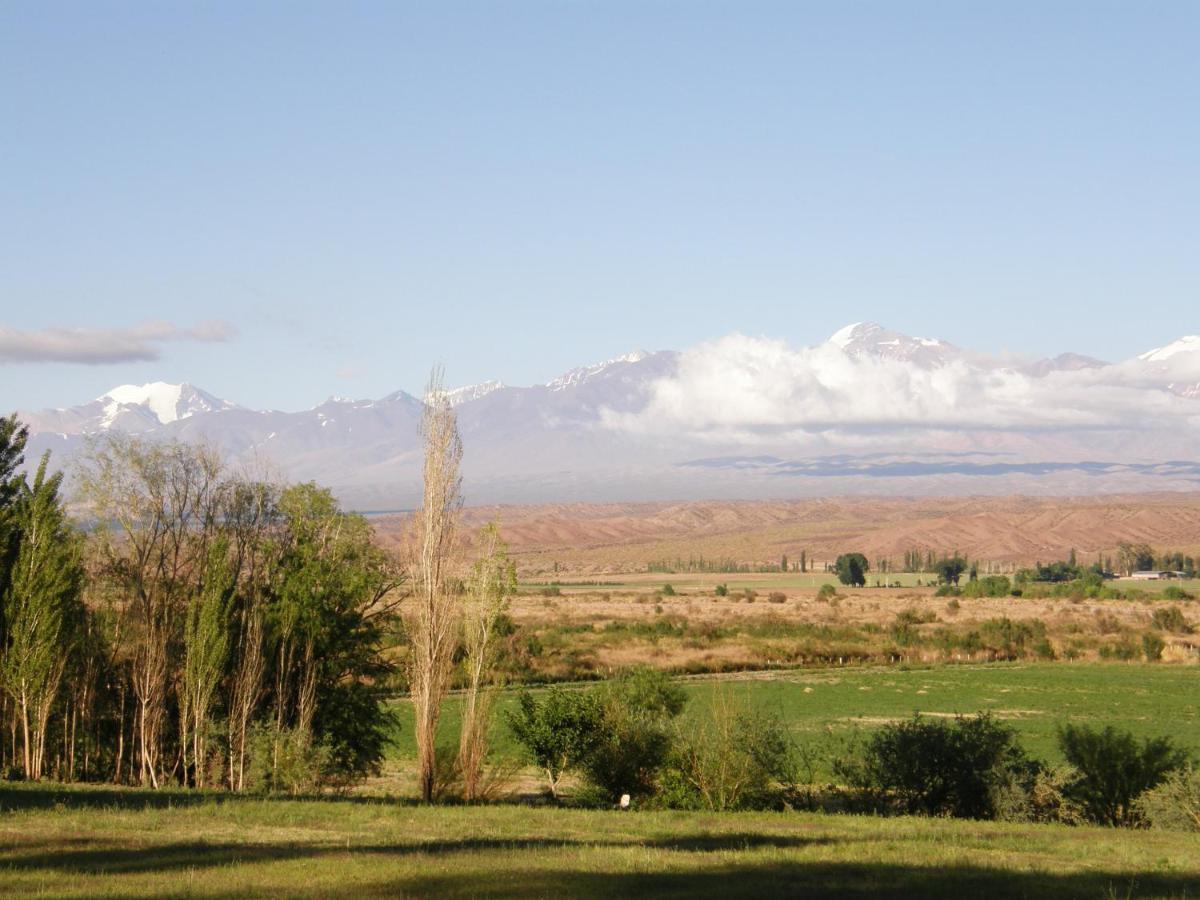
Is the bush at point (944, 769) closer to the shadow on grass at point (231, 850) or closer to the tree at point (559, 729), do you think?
the tree at point (559, 729)

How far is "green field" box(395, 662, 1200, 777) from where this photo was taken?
164ft

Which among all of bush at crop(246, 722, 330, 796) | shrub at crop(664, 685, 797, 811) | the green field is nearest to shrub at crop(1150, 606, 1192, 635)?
the green field

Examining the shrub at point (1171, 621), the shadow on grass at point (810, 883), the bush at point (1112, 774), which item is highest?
the shadow on grass at point (810, 883)

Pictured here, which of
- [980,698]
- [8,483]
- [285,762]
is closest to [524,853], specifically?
[285,762]

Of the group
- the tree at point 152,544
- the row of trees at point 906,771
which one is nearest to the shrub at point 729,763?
the row of trees at point 906,771

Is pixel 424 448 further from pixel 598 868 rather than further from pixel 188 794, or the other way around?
pixel 598 868

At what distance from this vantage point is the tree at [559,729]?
111ft

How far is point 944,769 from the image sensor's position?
30.3m

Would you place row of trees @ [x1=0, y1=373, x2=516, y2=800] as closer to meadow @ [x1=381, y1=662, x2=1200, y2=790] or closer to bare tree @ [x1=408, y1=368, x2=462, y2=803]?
bare tree @ [x1=408, y1=368, x2=462, y2=803]

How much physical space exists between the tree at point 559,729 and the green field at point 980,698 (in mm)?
9876

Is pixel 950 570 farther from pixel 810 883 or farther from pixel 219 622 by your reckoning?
pixel 810 883

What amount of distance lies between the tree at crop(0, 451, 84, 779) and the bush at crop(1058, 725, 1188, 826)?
2631cm

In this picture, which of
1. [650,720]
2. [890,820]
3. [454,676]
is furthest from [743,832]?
[650,720]

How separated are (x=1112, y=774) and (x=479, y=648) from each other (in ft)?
52.8
